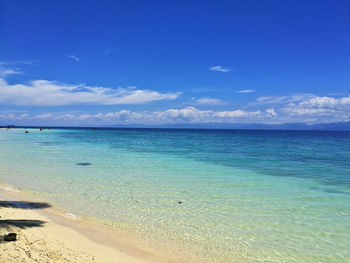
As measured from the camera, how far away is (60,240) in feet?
22.1

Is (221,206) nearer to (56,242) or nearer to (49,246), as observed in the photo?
(56,242)

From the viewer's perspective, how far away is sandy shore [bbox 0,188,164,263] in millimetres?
5723

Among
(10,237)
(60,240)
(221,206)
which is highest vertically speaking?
(10,237)

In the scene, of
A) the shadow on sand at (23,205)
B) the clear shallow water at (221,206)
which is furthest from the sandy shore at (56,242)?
the clear shallow water at (221,206)

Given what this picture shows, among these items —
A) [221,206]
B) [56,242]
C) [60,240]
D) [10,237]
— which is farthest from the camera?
[221,206]

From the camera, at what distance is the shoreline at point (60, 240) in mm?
5766

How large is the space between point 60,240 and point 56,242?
0.19m

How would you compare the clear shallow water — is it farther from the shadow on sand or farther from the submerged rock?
the submerged rock

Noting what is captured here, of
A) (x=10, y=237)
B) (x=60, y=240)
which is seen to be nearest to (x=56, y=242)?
(x=60, y=240)

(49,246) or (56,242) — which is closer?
(49,246)

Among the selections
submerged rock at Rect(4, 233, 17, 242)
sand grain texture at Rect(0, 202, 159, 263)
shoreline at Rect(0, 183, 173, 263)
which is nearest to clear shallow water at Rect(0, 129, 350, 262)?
shoreline at Rect(0, 183, 173, 263)

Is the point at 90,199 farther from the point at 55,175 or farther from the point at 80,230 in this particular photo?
the point at 55,175

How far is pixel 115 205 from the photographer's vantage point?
404 inches

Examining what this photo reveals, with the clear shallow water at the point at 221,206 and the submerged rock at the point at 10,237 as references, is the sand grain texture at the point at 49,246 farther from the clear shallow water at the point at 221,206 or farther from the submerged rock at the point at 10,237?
the clear shallow water at the point at 221,206
